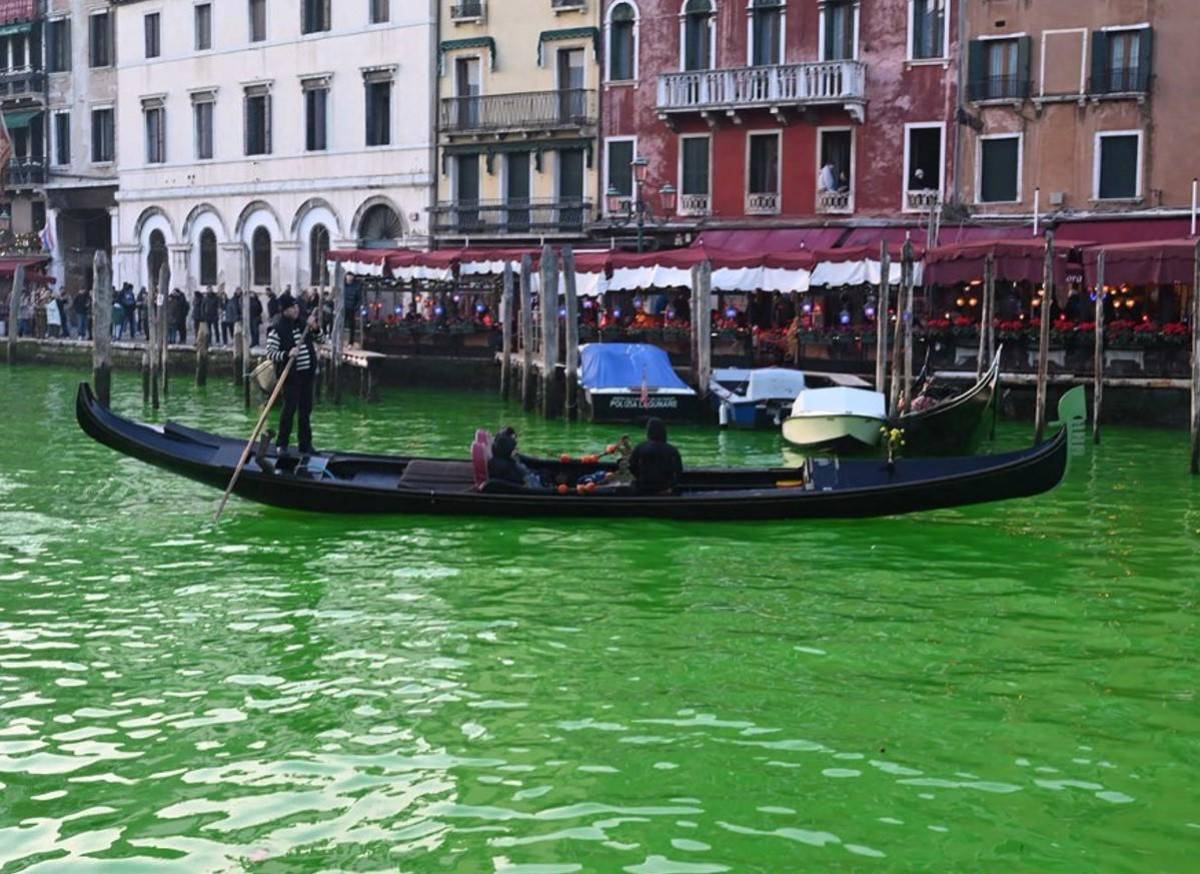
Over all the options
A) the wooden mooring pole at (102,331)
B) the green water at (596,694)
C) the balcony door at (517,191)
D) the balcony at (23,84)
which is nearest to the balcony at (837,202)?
the balcony door at (517,191)

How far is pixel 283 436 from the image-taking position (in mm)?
15586

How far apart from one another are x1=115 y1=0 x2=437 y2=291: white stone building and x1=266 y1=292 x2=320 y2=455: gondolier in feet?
63.7

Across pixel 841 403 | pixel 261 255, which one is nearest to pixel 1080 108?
pixel 841 403

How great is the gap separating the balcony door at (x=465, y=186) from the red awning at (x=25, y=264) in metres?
12.4

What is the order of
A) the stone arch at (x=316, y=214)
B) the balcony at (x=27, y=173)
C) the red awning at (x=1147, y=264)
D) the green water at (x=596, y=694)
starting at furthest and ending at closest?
1. the balcony at (x=27, y=173)
2. the stone arch at (x=316, y=214)
3. the red awning at (x=1147, y=264)
4. the green water at (x=596, y=694)

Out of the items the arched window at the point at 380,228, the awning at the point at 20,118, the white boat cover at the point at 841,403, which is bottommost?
the white boat cover at the point at 841,403

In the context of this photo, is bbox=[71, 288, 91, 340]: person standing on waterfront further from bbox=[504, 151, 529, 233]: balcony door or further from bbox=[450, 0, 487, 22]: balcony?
bbox=[450, 0, 487, 22]: balcony

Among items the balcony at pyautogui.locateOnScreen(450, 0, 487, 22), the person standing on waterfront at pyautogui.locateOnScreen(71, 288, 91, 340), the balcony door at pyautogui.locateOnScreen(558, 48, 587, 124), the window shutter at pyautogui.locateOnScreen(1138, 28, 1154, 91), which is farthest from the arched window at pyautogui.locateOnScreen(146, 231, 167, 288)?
the window shutter at pyautogui.locateOnScreen(1138, 28, 1154, 91)

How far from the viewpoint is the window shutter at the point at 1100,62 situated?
90.1ft

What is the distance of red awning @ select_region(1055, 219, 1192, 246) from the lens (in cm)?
2666

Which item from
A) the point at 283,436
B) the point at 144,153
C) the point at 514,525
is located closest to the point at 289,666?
the point at 514,525

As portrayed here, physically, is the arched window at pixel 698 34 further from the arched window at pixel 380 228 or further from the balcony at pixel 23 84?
the balcony at pixel 23 84

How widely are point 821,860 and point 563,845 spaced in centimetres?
90

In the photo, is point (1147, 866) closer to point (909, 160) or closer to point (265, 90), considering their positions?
point (909, 160)
